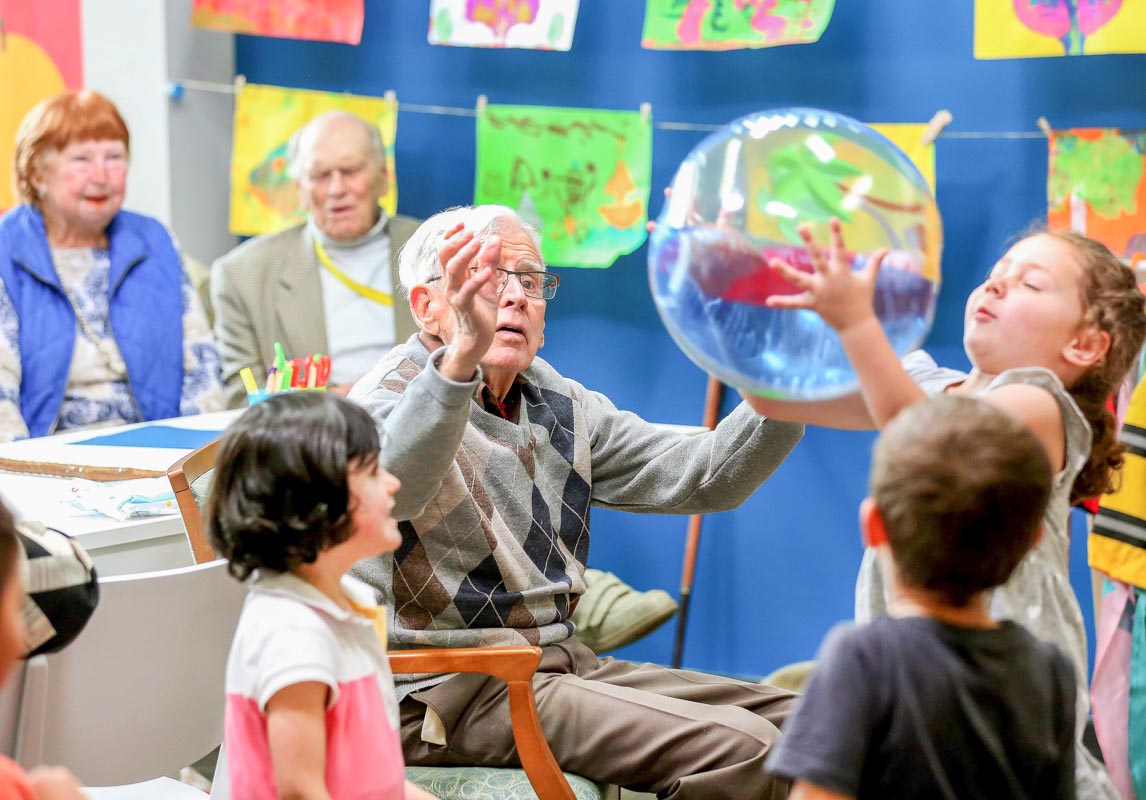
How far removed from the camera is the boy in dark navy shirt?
3.34 ft

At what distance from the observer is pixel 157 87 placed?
372 cm

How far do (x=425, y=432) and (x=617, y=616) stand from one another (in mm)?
1807

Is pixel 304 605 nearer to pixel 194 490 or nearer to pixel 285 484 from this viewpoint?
pixel 285 484

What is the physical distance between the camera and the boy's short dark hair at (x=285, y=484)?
125 centimetres

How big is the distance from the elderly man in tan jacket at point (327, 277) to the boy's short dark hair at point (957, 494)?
251 centimetres

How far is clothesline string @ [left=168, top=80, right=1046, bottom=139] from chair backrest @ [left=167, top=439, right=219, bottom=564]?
1857 millimetres

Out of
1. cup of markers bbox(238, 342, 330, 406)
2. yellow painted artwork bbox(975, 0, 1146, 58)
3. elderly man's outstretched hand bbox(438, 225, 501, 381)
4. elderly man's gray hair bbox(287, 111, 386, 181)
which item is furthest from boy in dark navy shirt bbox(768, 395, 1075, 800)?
elderly man's gray hair bbox(287, 111, 386, 181)

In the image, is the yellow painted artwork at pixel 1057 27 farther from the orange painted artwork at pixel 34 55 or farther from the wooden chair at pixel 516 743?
the orange painted artwork at pixel 34 55

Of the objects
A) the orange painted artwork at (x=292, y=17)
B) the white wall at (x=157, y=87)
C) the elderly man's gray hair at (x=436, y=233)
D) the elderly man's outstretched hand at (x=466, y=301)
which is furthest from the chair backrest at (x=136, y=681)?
the white wall at (x=157, y=87)

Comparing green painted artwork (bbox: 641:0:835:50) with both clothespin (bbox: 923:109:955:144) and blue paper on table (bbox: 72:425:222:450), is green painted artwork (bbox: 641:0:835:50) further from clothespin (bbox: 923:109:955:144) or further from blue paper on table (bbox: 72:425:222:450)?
blue paper on table (bbox: 72:425:222:450)

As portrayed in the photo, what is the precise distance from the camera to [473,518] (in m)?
1.82

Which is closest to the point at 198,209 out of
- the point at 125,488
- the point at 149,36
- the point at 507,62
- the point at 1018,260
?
the point at 149,36

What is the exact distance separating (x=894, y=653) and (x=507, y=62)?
285cm

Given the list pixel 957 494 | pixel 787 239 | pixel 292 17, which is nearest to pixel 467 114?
pixel 292 17
